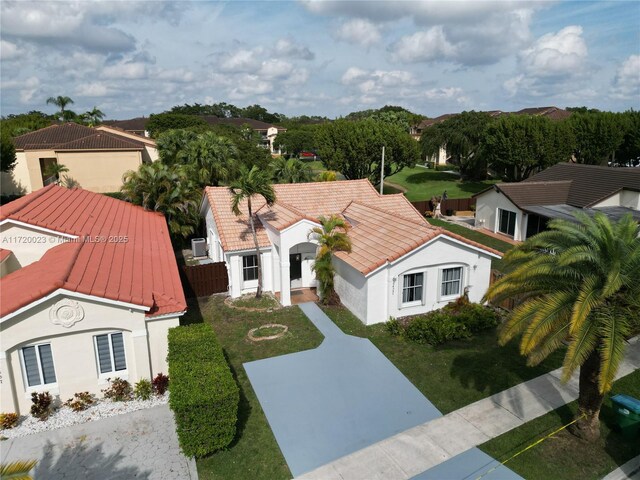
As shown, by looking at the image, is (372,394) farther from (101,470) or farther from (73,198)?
(73,198)

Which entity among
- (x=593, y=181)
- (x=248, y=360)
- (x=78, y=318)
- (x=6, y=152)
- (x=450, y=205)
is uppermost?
(x=6, y=152)

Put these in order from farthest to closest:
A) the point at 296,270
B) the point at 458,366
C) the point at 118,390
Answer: the point at 296,270
the point at 458,366
the point at 118,390

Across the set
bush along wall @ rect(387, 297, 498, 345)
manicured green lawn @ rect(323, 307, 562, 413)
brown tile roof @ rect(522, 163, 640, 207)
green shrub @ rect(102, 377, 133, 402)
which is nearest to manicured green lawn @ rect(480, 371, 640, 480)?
manicured green lawn @ rect(323, 307, 562, 413)

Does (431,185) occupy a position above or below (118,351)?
above

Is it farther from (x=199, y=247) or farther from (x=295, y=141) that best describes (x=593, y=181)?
(x=295, y=141)

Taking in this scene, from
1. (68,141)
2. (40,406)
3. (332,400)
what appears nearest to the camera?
(40,406)

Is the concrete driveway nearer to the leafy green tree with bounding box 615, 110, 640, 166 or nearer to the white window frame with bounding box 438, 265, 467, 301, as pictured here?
the white window frame with bounding box 438, 265, 467, 301

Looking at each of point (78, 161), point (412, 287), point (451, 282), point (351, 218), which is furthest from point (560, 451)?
point (78, 161)

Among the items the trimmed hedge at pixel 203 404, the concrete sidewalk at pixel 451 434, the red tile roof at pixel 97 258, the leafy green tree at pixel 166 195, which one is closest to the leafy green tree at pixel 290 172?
the leafy green tree at pixel 166 195

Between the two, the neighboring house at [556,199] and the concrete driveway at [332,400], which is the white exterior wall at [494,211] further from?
the concrete driveway at [332,400]
